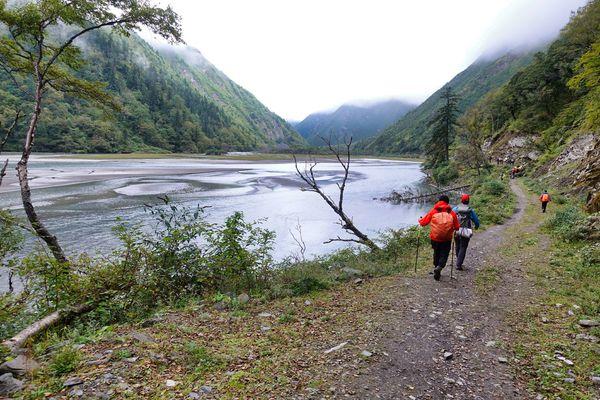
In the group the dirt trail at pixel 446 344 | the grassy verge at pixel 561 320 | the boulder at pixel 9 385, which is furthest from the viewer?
the grassy verge at pixel 561 320

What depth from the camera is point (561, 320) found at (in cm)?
620

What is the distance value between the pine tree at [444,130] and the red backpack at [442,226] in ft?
157

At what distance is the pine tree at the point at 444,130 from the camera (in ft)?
168

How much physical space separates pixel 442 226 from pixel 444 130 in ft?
161

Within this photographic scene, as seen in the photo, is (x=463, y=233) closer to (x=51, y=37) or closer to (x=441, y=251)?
(x=441, y=251)

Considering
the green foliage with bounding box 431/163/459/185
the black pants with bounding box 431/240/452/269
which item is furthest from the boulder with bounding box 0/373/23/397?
the green foliage with bounding box 431/163/459/185

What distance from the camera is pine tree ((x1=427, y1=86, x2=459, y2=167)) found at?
5128 centimetres

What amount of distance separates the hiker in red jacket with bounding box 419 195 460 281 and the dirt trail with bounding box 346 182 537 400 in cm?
62

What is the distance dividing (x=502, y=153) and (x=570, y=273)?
48511 millimetres

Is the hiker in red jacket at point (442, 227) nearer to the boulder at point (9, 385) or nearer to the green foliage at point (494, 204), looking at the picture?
the boulder at point (9, 385)

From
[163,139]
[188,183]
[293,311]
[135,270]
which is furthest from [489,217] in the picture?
[163,139]

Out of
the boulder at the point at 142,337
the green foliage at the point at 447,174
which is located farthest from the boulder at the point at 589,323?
the green foliage at the point at 447,174

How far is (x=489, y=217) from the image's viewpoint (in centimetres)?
1808

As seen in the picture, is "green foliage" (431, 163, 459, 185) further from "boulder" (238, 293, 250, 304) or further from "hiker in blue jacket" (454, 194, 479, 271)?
"boulder" (238, 293, 250, 304)
